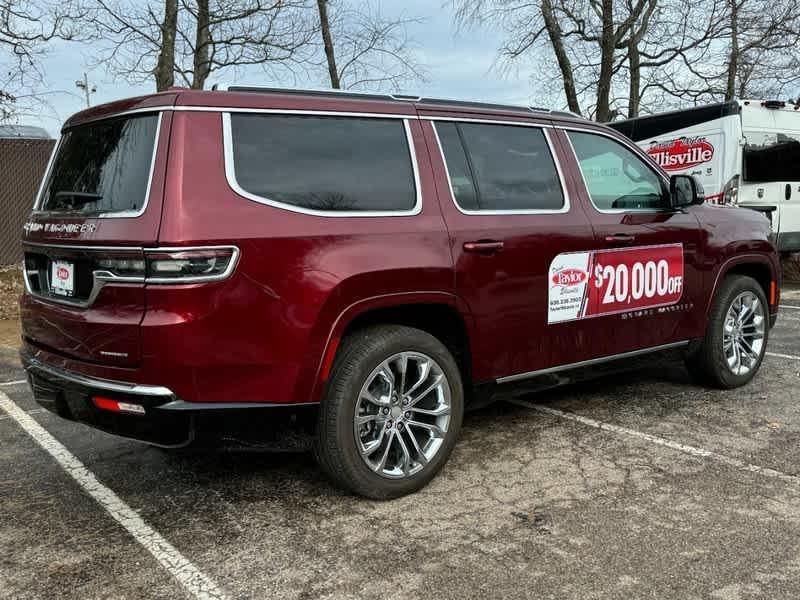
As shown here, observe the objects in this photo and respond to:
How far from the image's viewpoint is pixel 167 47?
11742 millimetres

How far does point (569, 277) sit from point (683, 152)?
8000mm

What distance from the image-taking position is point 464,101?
13.4ft

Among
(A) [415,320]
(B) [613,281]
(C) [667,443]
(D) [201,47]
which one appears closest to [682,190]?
(B) [613,281]

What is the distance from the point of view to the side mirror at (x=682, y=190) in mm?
4797

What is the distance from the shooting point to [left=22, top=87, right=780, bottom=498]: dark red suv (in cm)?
299

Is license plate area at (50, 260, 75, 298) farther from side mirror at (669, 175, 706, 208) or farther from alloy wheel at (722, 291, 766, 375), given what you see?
alloy wheel at (722, 291, 766, 375)

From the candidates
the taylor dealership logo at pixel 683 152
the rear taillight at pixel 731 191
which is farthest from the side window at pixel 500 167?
the taylor dealership logo at pixel 683 152

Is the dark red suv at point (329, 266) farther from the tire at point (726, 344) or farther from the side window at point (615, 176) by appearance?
the tire at point (726, 344)

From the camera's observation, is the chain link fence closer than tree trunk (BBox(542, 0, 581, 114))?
Yes

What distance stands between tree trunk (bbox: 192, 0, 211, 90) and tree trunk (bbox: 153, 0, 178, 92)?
0.91 meters

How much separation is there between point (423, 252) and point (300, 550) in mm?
1446

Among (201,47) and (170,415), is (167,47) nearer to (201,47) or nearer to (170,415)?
(201,47)

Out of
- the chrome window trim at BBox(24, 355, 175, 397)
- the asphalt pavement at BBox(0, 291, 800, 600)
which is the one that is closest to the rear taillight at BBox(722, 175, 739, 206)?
the asphalt pavement at BBox(0, 291, 800, 600)

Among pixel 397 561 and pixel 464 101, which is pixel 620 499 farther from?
pixel 464 101
